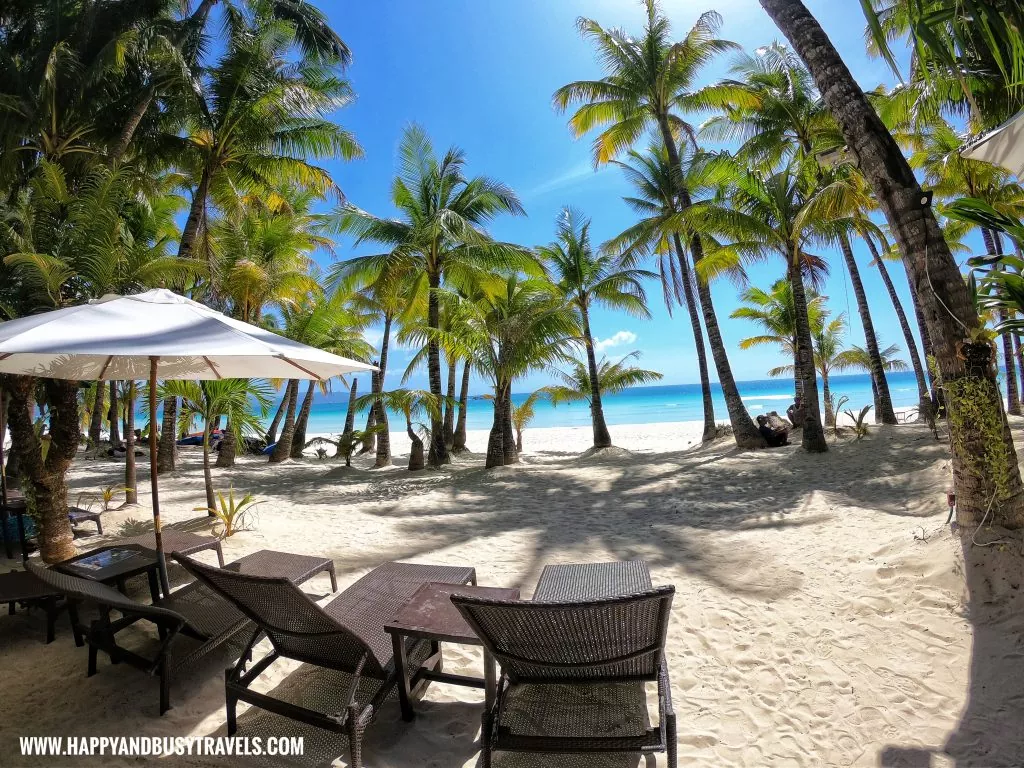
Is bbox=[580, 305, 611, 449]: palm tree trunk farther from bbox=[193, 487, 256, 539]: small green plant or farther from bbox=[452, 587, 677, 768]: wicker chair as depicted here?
bbox=[452, 587, 677, 768]: wicker chair

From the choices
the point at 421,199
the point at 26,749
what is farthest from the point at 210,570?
the point at 421,199

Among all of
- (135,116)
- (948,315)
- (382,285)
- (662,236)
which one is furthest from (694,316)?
(135,116)

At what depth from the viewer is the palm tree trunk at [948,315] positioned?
3.34 m

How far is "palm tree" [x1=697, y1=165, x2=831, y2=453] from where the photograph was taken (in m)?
10.2

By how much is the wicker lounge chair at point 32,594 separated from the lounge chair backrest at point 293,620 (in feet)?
4.06

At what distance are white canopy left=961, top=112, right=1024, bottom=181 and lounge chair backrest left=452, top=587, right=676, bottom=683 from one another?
3.45m

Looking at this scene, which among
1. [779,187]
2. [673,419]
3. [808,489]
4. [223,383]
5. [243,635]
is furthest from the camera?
[673,419]

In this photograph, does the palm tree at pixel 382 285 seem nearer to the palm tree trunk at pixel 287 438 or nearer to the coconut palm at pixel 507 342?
the coconut palm at pixel 507 342

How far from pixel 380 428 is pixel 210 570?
10.8 metres

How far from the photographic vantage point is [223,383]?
21.0 feet

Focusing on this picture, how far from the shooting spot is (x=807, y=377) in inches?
424

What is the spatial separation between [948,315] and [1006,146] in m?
1.07

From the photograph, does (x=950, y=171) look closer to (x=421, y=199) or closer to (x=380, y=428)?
(x=421, y=199)

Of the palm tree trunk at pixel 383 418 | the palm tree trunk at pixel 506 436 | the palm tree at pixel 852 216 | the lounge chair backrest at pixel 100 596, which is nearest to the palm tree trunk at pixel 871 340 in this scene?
the palm tree at pixel 852 216
